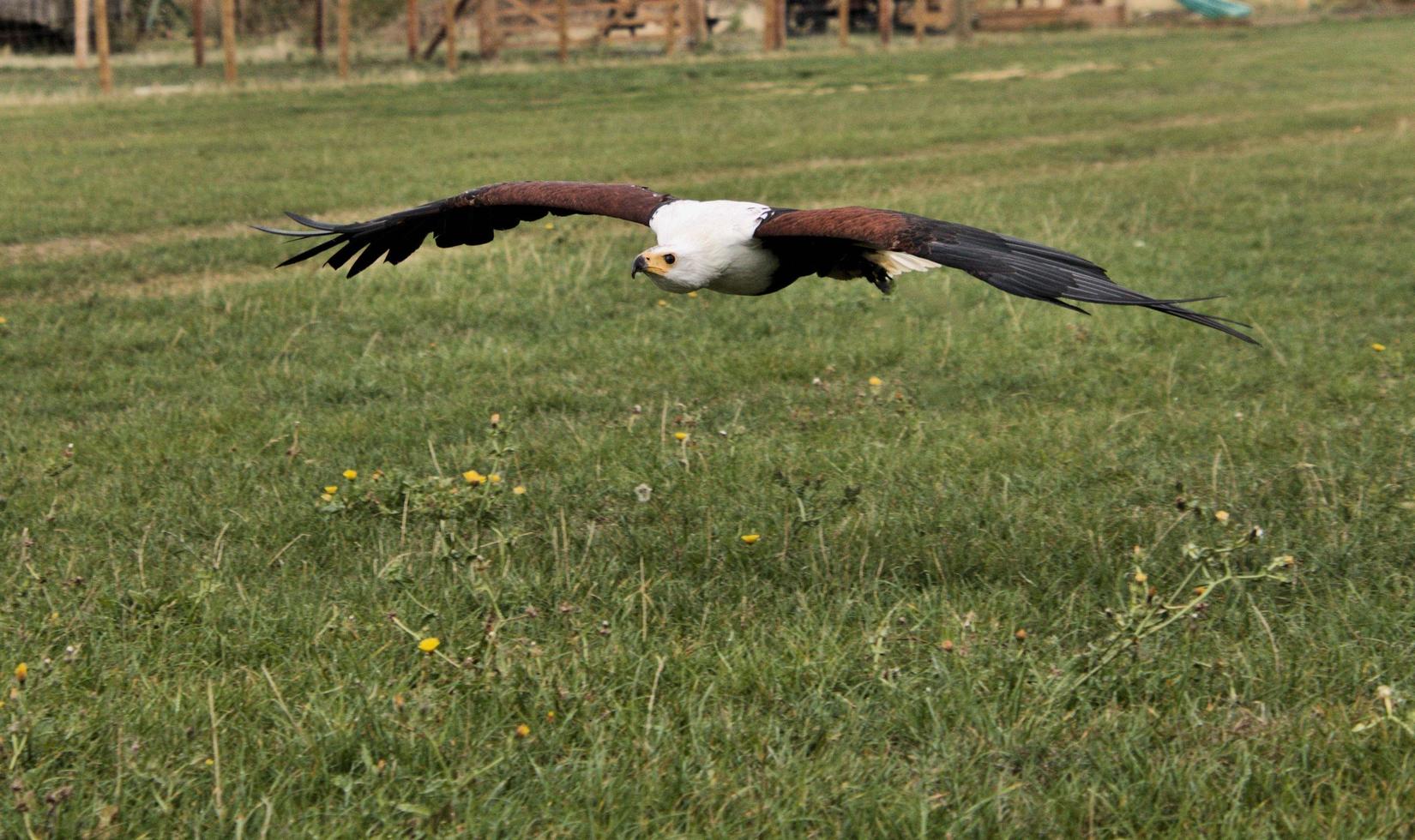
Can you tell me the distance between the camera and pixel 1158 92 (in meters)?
20.6

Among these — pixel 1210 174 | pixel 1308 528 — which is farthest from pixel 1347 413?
pixel 1210 174

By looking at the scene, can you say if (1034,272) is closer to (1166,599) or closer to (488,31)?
(1166,599)

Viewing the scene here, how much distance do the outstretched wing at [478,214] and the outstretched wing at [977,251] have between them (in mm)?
729

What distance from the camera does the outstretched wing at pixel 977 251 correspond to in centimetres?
375

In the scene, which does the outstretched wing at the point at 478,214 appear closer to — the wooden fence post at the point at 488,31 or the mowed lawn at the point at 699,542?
the mowed lawn at the point at 699,542

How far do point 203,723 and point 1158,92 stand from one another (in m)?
19.3

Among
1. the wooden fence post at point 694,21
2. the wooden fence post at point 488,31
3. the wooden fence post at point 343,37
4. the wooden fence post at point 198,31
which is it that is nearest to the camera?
the wooden fence post at point 343,37

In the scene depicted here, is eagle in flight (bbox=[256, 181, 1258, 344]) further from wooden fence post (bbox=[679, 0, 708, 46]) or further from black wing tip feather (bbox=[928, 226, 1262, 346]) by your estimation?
wooden fence post (bbox=[679, 0, 708, 46])

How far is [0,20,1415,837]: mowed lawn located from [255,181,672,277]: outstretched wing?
777 millimetres

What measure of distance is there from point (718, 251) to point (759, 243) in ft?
0.49

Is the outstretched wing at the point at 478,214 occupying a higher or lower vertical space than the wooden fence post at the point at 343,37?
lower

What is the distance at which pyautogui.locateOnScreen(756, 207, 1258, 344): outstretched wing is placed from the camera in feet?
12.3

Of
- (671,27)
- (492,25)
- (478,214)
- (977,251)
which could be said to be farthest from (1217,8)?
(977,251)

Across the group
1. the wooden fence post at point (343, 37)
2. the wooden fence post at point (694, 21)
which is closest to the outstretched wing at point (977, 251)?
the wooden fence post at point (343, 37)
